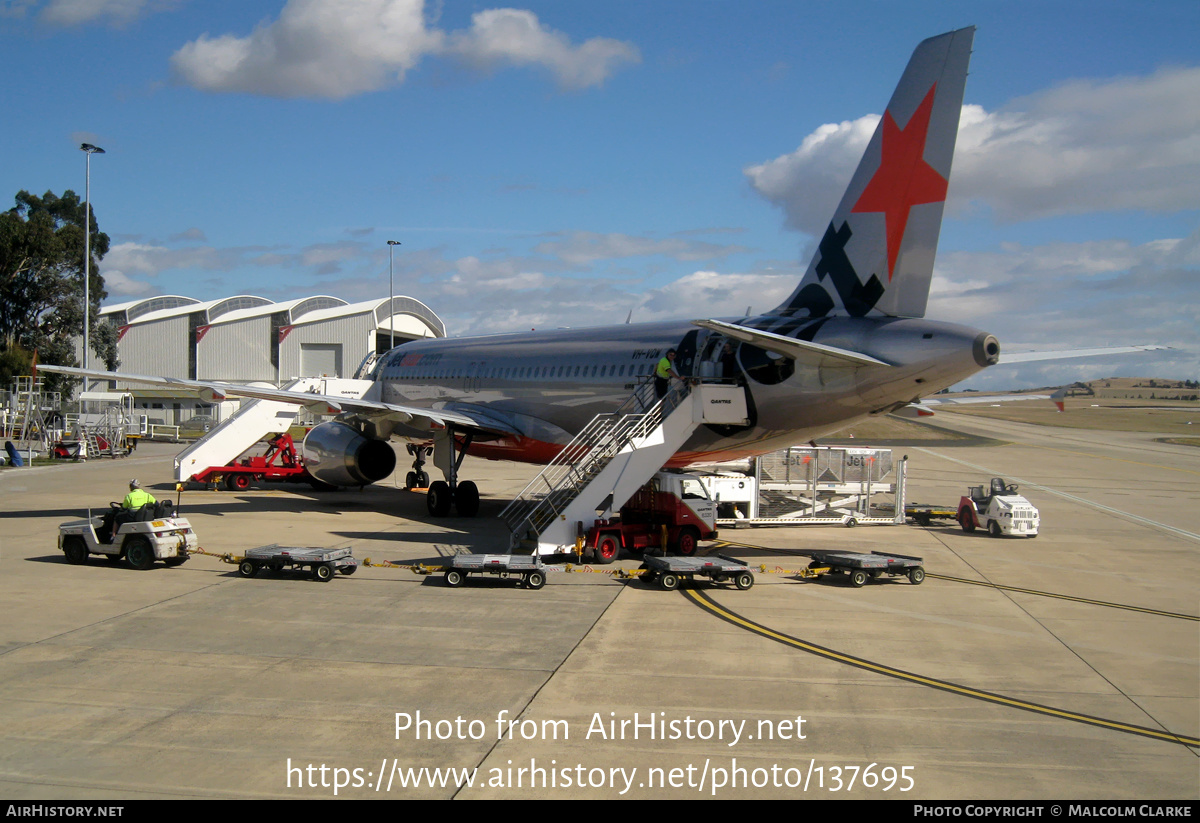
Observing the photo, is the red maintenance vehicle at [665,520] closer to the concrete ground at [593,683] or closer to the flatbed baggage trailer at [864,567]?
the concrete ground at [593,683]

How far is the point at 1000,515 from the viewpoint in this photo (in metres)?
20.2

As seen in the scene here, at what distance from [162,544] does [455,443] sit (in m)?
9.09

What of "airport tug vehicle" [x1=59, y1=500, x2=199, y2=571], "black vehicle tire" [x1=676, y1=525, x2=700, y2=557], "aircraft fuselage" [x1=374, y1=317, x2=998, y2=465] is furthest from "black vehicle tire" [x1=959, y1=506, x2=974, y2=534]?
"airport tug vehicle" [x1=59, y1=500, x2=199, y2=571]

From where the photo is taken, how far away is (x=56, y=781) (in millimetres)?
6223

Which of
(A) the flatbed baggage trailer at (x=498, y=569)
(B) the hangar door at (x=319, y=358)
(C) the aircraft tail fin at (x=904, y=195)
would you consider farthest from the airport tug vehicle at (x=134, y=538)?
(B) the hangar door at (x=319, y=358)

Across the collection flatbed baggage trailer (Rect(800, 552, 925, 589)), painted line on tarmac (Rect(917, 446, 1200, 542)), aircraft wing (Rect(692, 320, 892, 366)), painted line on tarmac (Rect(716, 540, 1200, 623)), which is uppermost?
aircraft wing (Rect(692, 320, 892, 366))

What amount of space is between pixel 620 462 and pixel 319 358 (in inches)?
2175

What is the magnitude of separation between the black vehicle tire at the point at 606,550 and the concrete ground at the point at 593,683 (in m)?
0.30

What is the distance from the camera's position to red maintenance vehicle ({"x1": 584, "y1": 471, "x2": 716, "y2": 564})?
Result: 54.0ft

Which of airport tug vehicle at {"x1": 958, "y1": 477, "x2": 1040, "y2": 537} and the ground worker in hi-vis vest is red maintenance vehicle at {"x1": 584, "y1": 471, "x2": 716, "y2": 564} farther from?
the ground worker in hi-vis vest

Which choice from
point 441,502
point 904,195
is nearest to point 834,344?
point 904,195

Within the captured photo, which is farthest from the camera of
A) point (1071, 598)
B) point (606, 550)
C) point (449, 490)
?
point (449, 490)

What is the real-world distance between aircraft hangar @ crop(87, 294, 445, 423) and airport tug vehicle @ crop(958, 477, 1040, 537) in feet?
159

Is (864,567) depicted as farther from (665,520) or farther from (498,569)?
(498,569)
